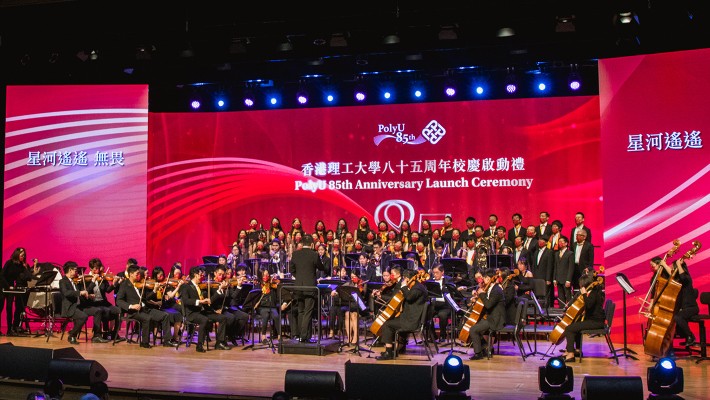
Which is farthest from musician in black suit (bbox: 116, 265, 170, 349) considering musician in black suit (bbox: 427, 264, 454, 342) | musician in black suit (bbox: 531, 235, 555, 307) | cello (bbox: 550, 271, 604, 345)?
musician in black suit (bbox: 531, 235, 555, 307)

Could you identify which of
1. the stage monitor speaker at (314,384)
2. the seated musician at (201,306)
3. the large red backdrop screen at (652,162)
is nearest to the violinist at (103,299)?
the seated musician at (201,306)

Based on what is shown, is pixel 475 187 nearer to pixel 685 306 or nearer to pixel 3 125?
pixel 685 306

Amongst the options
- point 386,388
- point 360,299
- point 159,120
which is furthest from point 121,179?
point 386,388

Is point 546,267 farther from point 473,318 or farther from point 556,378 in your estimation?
point 556,378

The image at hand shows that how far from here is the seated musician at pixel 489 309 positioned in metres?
11.2

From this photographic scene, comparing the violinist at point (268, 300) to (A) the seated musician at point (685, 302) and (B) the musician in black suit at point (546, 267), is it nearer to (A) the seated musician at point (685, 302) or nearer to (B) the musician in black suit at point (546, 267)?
(B) the musician in black suit at point (546, 267)

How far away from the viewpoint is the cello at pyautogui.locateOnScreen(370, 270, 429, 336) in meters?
11.3

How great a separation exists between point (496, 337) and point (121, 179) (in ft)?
27.4

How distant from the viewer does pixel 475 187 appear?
674 inches

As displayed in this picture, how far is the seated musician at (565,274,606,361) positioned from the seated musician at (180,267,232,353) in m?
5.23

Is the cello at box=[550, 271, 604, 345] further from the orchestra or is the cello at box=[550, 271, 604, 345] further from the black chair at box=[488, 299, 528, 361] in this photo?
the black chair at box=[488, 299, 528, 361]

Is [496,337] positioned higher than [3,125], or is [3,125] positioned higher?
[3,125]

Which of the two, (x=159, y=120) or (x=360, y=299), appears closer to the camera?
(x=360, y=299)

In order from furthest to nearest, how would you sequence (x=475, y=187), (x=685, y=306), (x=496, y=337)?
1. (x=475, y=187)
2. (x=496, y=337)
3. (x=685, y=306)
